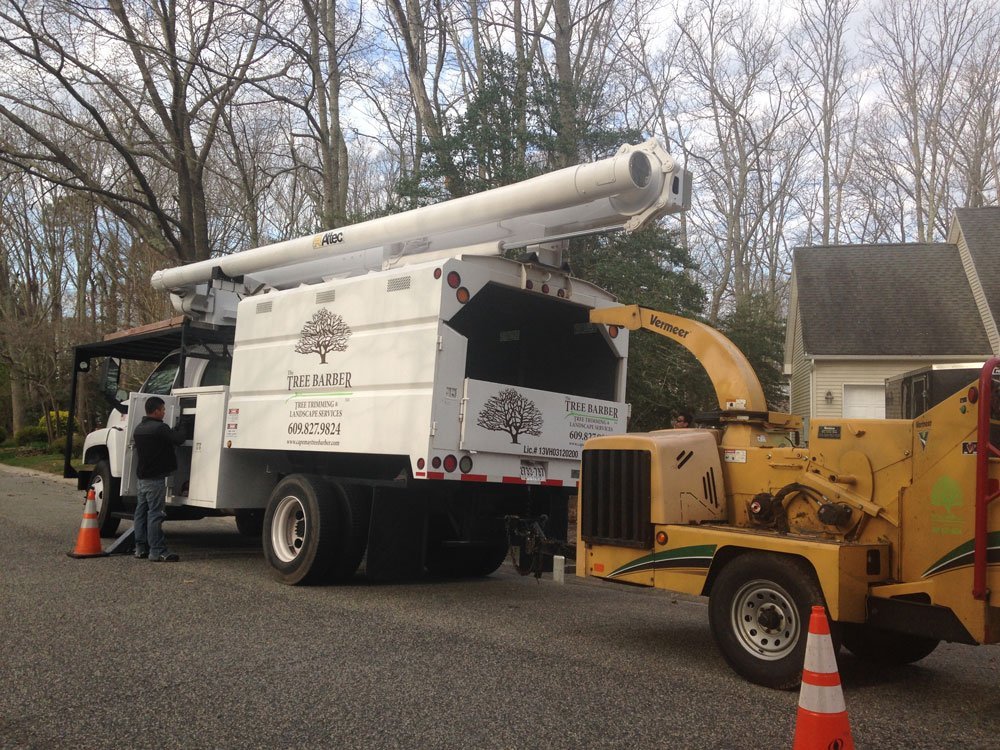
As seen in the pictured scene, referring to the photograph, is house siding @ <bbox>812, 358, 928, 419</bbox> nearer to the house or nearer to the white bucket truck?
the house

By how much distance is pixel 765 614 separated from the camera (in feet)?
18.4

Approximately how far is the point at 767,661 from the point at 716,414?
177cm

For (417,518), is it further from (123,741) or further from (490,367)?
(123,741)

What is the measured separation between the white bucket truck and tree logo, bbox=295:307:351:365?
20 millimetres

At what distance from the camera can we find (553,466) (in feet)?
27.3

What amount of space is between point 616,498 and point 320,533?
120 inches

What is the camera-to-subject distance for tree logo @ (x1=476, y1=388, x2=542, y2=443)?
7699 millimetres

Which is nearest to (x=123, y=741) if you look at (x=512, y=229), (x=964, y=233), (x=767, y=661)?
(x=767, y=661)

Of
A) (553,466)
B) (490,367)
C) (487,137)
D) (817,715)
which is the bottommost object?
(817,715)

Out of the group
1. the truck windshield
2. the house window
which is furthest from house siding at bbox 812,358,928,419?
the truck windshield

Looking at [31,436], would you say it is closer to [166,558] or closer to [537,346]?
[166,558]

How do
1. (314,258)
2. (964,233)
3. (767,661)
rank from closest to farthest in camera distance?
(767,661)
(314,258)
(964,233)

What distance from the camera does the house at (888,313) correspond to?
21703 mm

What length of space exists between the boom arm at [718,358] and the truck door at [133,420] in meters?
5.79
